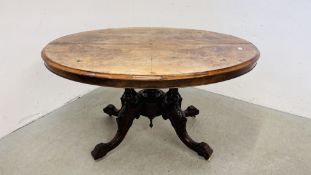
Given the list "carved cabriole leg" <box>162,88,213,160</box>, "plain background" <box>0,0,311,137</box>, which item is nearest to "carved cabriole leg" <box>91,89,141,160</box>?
"carved cabriole leg" <box>162,88,213,160</box>

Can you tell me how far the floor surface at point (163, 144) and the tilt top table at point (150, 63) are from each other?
10cm

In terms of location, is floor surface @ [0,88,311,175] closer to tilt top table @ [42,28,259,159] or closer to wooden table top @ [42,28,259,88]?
tilt top table @ [42,28,259,159]

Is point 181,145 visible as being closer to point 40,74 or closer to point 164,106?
point 164,106

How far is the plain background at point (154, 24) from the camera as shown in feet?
4.79

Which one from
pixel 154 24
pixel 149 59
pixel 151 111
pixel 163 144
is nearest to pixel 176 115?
pixel 151 111

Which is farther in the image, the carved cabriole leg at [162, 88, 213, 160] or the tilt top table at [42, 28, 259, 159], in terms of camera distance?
the carved cabriole leg at [162, 88, 213, 160]

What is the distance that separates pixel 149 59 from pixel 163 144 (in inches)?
26.6

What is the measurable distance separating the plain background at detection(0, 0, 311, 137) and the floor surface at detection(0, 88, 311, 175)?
13 centimetres

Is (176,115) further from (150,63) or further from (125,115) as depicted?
(150,63)

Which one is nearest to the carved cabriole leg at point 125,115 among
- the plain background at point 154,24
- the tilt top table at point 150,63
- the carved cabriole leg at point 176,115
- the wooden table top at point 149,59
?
the tilt top table at point 150,63

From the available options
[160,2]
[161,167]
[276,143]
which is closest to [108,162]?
[161,167]

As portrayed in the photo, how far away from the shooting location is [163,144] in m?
1.44

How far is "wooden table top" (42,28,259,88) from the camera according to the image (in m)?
0.80

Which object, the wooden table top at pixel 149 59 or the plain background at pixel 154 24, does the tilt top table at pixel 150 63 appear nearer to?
the wooden table top at pixel 149 59
